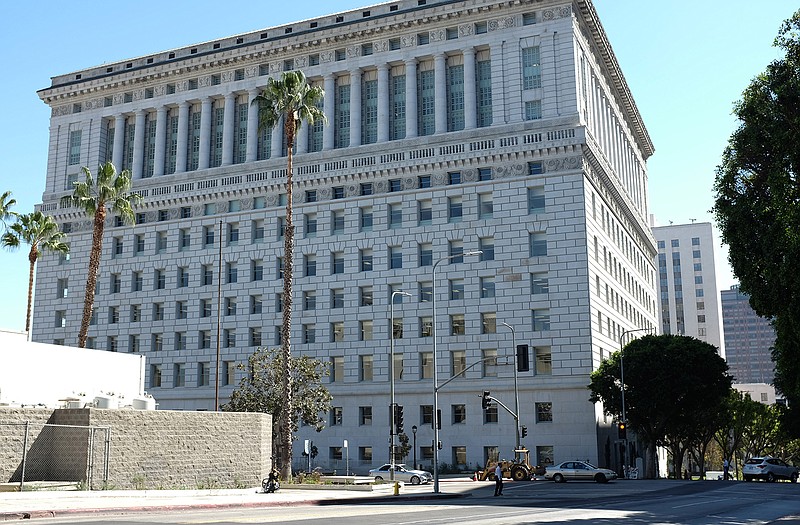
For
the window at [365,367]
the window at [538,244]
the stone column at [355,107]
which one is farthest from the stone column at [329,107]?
the window at [538,244]

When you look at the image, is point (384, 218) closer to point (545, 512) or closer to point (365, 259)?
point (365, 259)

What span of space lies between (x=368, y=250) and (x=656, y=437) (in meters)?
30.0

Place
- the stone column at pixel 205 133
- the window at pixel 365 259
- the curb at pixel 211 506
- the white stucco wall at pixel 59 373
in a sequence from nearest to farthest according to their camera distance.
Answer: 1. the curb at pixel 211 506
2. the white stucco wall at pixel 59 373
3. the window at pixel 365 259
4. the stone column at pixel 205 133

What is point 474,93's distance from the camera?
75.0 metres

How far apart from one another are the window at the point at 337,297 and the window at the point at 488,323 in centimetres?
1375

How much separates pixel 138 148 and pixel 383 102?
28.6 m

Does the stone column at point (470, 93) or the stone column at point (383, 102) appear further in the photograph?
the stone column at point (383, 102)

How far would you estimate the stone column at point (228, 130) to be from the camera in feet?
276

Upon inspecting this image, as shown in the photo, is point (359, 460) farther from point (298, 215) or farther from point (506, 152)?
point (506, 152)

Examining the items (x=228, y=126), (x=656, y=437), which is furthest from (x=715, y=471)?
(x=228, y=126)

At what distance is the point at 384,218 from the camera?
75.4 m

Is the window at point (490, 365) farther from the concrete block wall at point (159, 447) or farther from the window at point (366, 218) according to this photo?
the concrete block wall at point (159, 447)

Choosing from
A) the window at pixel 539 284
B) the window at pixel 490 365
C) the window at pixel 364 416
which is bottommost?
the window at pixel 364 416

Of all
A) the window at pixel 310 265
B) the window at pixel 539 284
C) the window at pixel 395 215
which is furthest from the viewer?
the window at pixel 310 265
